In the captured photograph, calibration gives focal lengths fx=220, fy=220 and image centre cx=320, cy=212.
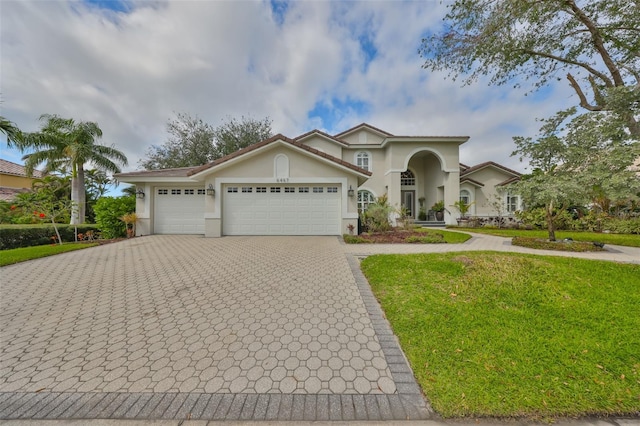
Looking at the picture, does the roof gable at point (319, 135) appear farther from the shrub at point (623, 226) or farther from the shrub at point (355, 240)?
the shrub at point (623, 226)

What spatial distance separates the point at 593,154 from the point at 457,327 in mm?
7698

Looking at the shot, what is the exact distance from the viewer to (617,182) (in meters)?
5.32

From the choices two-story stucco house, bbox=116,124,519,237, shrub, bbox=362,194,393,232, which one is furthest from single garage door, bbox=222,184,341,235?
shrub, bbox=362,194,393,232

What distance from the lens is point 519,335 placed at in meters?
2.96

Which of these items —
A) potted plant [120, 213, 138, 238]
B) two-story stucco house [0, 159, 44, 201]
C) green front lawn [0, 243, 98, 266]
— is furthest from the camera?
two-story stucco house [0, 159, 44, 201]

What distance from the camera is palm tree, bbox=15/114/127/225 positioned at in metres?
14.0

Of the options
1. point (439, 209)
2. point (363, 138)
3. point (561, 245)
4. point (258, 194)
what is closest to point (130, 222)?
point (258, 194)

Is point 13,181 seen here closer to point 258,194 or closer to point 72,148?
point 72,148

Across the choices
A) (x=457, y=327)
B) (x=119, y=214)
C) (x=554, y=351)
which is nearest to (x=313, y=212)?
(x=457, y=327)

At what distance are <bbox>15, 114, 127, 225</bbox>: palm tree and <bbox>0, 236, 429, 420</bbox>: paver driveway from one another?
12861 mm

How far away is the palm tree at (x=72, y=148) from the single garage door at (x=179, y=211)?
19.9ft

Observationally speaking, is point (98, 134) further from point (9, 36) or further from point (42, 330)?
point (42, 330)

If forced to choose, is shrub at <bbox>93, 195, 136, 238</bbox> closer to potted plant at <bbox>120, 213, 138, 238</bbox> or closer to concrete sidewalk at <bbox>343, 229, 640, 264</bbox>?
potted plant at <bbox>120, 213, 138, 238</bbox>

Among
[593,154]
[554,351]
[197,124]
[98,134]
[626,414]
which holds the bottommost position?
[626,414]
